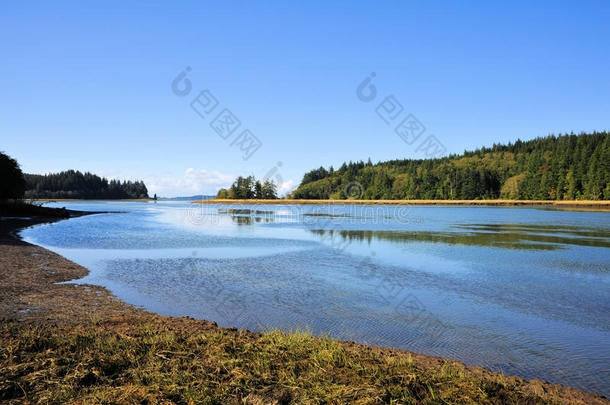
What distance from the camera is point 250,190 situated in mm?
161125

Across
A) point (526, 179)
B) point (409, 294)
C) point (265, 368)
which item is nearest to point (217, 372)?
point (265, 368)

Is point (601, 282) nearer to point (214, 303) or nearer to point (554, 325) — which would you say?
point (554, 325)

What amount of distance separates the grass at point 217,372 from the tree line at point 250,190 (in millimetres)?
155749

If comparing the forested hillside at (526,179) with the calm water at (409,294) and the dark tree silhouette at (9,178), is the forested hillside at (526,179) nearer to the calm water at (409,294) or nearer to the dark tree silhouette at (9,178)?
the calm water at (409,294)

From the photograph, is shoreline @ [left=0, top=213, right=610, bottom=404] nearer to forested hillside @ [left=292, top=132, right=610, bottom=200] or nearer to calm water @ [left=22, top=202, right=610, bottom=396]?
calm water @ [left=22, top=202, right=610, bottom=396]

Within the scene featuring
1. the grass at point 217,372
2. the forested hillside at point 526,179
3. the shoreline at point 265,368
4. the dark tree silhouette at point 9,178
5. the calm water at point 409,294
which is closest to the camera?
the grass at point 217,372

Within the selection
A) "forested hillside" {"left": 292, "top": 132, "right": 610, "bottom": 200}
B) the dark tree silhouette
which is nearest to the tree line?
"forested hillside" {"left": 292, "top": 132, "right": 610, "bottom": 200}

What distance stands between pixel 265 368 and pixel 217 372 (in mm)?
627

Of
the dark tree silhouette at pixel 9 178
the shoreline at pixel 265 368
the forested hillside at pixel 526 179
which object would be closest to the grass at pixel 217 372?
the shoreline at pixel 265 368

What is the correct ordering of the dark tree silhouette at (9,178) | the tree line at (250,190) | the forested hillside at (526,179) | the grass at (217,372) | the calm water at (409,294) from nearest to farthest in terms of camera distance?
the grass at (217,372), the calm water at (409,294), the dark tree silhouette at (9,178), the forested hillside at (526,179), the tree line at (250,190)

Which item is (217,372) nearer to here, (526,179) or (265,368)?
(265,368)

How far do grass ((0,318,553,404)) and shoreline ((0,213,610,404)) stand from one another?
0.6 inches

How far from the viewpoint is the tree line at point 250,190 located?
160 m

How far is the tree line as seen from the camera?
16000 cm
